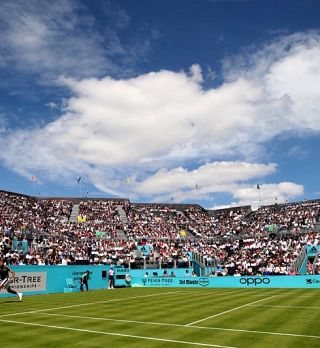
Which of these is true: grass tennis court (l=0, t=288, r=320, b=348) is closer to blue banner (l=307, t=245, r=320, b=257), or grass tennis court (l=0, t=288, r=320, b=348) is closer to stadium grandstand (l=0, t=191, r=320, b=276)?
stadium grandstand (l=0, t=191, r=320, b=276)

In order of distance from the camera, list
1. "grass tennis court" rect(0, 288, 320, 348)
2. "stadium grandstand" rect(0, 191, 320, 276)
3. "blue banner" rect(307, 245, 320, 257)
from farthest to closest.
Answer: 1. "blue banner" rect(307, 245, 320, 257)
2. "stadium grandstand" rect(0, 191, 320, 276)
3. "grass tennis court" rect(0, 288, 320, 348)

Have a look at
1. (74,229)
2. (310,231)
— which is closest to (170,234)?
(74,229)

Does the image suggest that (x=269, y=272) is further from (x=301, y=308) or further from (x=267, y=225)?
(x=301, y=308)

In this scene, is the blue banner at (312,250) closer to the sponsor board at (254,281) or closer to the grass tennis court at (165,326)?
the sponsor board at (254,281)

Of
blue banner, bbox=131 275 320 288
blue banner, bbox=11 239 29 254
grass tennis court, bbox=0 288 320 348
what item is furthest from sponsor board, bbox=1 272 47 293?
blue banner, bbox=131 275 320 288

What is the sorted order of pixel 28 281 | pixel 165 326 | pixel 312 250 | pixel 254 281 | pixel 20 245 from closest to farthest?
pixel 165 326 < pixel 28 281 < pixel 254 281 < pixel 20 245 < pixel 312 250

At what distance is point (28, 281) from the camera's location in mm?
33312

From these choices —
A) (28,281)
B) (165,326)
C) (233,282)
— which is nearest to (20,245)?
(28,281)

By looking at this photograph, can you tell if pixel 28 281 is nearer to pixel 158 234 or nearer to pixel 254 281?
pixel 254 281

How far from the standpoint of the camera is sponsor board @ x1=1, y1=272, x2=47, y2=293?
105ft

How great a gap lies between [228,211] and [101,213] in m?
26.9

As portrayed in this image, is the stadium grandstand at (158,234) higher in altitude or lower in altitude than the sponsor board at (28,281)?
higher

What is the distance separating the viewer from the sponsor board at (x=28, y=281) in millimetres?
32031

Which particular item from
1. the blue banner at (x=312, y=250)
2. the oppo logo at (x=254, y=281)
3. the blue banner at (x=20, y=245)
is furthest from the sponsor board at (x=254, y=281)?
the blue banner at (x=20, y=245)
